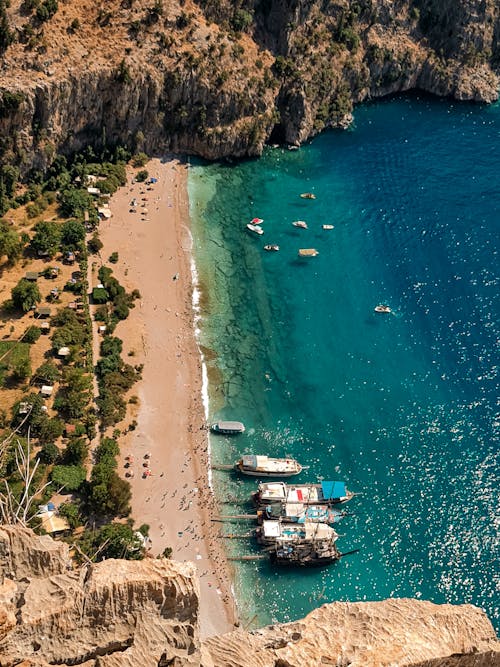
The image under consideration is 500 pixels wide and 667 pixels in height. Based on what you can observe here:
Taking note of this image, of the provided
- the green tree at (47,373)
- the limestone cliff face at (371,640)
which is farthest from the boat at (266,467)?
the limestone cliff face at (371,640)

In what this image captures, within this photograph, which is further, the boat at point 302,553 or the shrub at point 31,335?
the shrub at point 31,335

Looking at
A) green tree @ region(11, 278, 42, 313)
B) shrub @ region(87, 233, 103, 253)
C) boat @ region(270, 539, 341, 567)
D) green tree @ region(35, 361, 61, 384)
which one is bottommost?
boat @ region(270, 539, 341, 567)

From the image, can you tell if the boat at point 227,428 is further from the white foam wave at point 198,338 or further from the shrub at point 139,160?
the shrub at point 139,160

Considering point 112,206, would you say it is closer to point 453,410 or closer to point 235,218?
point 235,218

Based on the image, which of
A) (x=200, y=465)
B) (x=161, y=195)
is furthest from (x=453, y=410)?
(x=161, y=195)

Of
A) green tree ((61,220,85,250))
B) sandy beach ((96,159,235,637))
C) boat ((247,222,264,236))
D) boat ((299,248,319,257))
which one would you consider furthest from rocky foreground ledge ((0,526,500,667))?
boat ((247,222,264,236))

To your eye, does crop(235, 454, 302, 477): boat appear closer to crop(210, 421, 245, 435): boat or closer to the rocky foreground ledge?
crop(210, 421, 245, 435): boat
